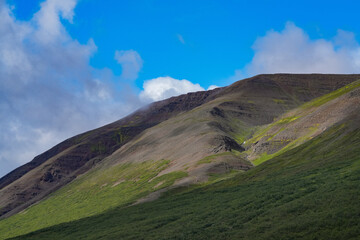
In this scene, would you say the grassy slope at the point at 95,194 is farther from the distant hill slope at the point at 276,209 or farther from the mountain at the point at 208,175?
the distant hill slope at the point at 276,209

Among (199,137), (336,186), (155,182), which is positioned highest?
(199,137)

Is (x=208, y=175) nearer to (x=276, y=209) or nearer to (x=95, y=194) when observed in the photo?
(x=276, y=209)

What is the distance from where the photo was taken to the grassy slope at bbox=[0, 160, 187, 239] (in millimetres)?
98406

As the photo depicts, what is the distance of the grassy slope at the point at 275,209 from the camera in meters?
29.6

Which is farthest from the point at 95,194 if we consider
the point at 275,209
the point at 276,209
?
the point at 276,209

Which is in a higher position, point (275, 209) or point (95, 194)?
point (95, 194)

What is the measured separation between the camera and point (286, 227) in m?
30.0

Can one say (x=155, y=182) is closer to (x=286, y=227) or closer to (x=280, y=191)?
(x=280, y=191)

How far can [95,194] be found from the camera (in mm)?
125188

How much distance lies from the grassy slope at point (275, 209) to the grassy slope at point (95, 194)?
28.1 meters

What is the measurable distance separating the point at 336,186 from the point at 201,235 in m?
14.2

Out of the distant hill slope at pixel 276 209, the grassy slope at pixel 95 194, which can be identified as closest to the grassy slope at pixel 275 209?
the distant hill slope at pixel 276 209

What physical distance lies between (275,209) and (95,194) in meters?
97.2

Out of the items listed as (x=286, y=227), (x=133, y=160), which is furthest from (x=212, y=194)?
(x=133, y=160)
